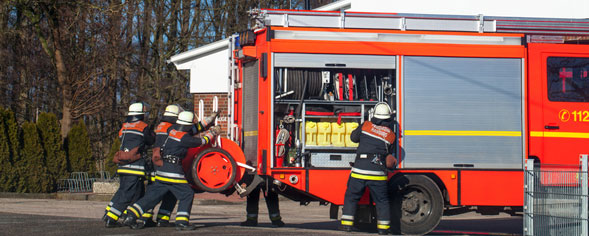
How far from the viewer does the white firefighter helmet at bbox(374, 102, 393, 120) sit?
10.5 metres

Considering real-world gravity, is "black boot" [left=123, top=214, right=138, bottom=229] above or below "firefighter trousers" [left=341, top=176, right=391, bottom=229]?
below

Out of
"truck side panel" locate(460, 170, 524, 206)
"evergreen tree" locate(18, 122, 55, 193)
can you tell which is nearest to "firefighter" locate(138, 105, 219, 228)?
"truck side panel" locate(460, 170, 524, 206)

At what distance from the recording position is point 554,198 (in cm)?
1021

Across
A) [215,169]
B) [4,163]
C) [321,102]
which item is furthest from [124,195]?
[4,163]

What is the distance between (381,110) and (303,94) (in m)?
1.04

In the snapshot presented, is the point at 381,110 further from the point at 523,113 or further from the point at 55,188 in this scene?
the point at 55,188

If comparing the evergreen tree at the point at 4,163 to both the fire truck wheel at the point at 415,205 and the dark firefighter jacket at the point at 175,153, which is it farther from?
the fire truck wheel at the point at 415,205

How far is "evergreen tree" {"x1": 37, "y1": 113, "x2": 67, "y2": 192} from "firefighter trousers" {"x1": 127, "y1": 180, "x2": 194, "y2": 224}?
41.6ft

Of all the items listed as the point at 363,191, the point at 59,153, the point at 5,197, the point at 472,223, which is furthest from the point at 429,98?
the point at 59,153

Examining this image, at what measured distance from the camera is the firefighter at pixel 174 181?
10500 mm

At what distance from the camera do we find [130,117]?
11.1 m

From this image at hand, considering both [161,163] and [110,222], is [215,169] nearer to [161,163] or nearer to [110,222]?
[161,163]

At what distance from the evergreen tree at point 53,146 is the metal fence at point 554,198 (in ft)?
50.2

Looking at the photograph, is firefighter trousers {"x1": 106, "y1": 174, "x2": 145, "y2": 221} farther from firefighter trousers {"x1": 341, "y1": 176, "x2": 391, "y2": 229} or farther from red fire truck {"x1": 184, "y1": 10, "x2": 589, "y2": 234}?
firefighter trousers {"x1": 341, "y1": 176, "x2": 391, "y2": 229}
